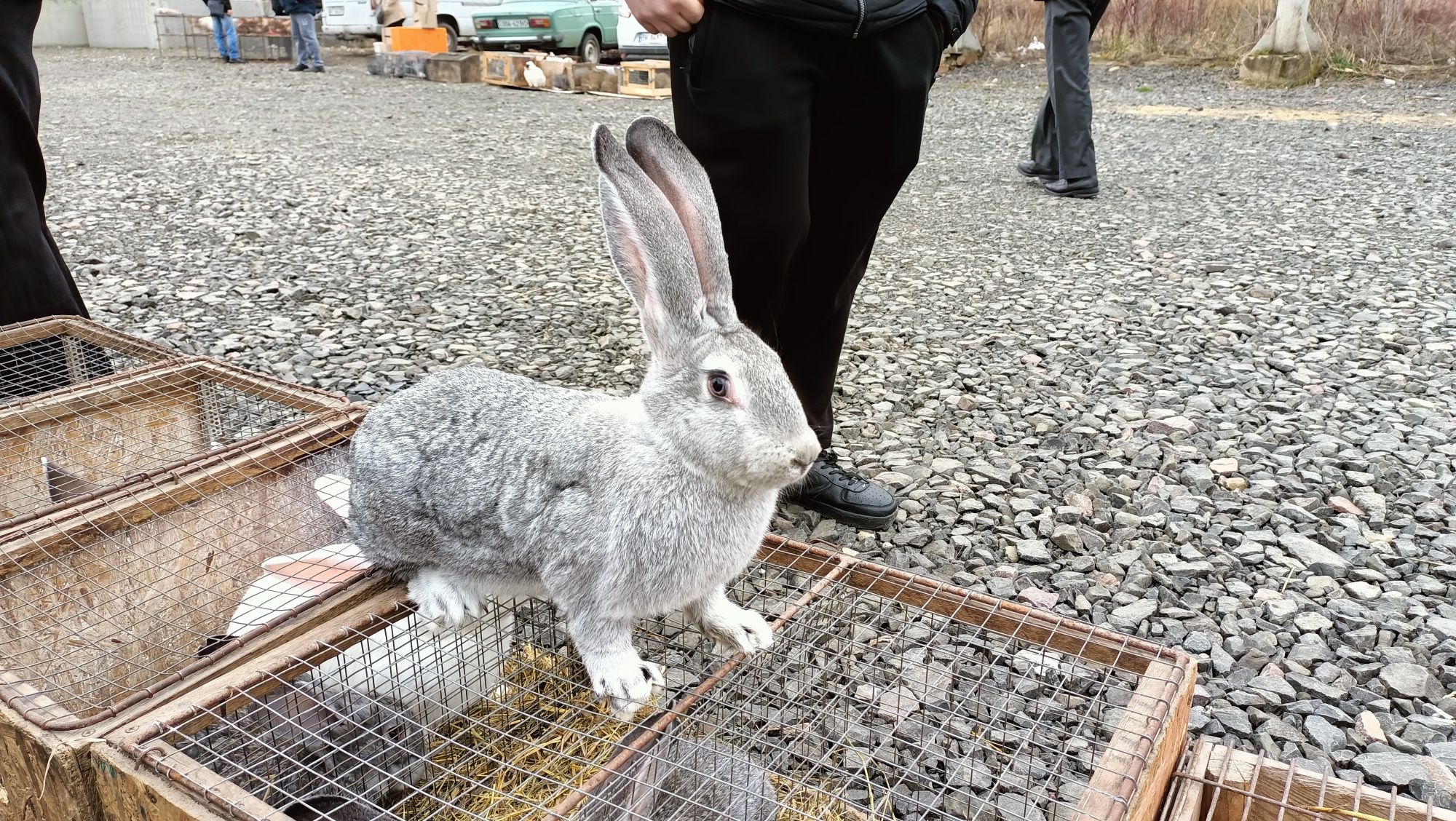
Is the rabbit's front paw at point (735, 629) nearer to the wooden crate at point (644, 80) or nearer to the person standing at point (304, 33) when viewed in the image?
the wooden crate at point (644, 80)

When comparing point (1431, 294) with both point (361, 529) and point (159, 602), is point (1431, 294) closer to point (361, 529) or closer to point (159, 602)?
point (361, 529)

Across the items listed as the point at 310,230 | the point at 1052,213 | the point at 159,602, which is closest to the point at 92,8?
the point at 310,230

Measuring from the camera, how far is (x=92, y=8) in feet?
76.2

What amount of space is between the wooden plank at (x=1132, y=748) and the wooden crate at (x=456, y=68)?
50.0 feet

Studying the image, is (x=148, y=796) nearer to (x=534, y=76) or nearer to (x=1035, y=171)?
(x=1035, y=171)

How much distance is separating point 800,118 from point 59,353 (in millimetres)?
2414

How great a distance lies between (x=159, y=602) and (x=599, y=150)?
171 centimetres

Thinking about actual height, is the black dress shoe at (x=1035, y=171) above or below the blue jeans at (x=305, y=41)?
below

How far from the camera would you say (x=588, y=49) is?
1752 cm

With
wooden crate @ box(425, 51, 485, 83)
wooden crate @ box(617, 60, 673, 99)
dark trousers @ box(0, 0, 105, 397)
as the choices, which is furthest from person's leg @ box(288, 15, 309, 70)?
dark trousers @ box(0, 0, 105, 397)

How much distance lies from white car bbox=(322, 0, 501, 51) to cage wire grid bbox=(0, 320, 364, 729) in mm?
15333

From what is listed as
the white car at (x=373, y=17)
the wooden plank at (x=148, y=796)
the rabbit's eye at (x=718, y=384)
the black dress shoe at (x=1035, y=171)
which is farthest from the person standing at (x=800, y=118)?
the white car at (x=373, y=17)

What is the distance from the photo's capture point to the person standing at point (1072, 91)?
748 cm

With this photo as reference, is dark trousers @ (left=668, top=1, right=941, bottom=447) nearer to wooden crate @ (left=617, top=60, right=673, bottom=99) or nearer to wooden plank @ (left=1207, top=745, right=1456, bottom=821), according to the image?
wooden plank @ (left=1207, top=745, right=1456, bottom=821)
